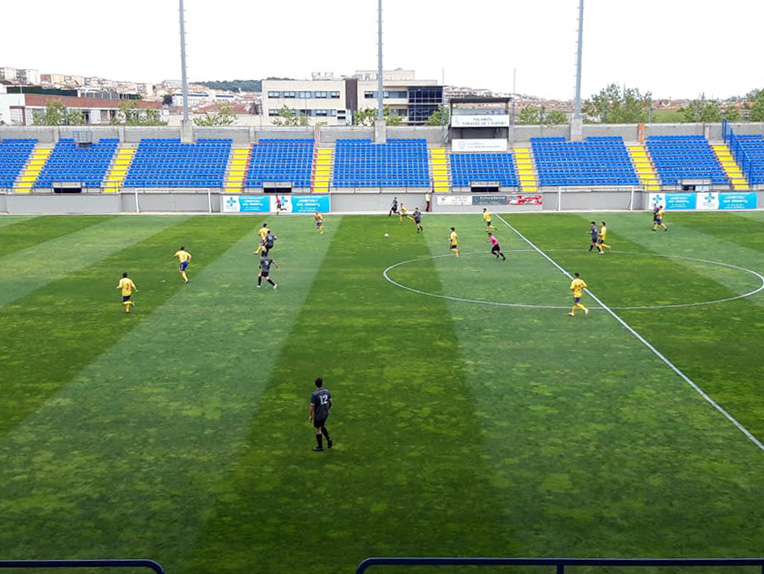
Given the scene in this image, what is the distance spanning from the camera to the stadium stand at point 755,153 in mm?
61312

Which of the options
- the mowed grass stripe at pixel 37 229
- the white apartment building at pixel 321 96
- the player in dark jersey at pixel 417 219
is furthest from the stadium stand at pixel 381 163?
the white apartment building at pixel 321 96

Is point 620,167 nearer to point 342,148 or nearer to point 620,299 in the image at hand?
point 342,148

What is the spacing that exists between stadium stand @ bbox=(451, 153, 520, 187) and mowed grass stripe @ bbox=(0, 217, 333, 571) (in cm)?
3604

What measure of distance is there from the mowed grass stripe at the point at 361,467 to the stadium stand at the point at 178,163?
4194 centimetres

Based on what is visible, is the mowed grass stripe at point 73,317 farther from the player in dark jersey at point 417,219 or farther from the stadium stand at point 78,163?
the stadium stand at point 78,163

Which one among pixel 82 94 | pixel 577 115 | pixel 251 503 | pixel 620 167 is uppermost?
pixel 82 94

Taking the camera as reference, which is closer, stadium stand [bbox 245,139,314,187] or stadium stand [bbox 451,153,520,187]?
stadium stand [bbox 451,153,520,187]

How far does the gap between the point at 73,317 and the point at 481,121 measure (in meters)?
47.7

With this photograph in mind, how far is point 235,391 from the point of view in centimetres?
1811

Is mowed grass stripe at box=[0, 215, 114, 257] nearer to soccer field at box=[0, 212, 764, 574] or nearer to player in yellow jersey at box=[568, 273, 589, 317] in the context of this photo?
soccer field at box=[0, 212, 764, 574]

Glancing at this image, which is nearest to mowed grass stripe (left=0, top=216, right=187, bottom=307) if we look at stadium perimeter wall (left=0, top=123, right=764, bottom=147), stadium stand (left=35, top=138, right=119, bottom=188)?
stadium stand (left=35, top=138, right=119, bottom=188)

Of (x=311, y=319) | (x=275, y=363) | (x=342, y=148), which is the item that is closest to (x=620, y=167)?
(x=342, y=148)

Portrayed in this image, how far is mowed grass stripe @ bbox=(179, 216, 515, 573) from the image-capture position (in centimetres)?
1134

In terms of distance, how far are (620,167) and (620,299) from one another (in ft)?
130
